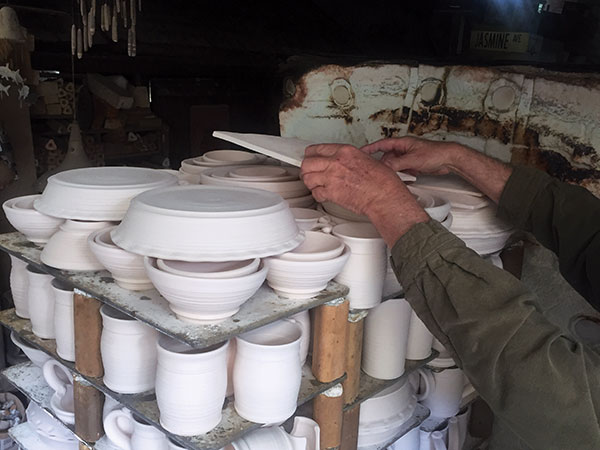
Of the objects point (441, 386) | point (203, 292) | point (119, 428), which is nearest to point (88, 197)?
point (203, 292)

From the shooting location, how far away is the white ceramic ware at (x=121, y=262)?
4.36ft

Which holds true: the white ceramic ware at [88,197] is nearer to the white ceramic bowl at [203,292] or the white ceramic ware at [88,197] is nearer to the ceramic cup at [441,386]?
the white ceramic bowl at [203,292]

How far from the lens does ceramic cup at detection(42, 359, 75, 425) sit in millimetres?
1735

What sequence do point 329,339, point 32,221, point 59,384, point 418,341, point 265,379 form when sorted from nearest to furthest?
point 265,379
point 329,339
point 32,221
point 59,384
point 418,341

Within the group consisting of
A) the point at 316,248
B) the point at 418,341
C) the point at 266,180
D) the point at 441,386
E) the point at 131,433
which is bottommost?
the point at 441,386

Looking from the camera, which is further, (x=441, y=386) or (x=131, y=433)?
(x=441, y=386)

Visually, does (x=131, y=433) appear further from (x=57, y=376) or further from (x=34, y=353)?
(x=34, y=353)

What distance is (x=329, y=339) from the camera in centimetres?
148

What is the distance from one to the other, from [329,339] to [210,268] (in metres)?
0.37

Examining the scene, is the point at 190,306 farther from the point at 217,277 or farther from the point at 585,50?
the point at 585,50

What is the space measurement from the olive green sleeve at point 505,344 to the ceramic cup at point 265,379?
12.9 inches

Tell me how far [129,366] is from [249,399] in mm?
310

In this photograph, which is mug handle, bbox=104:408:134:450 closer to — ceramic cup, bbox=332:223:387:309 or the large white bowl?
the large white bowl

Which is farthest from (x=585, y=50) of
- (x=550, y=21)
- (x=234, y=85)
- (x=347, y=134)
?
(x=234, y=85)
